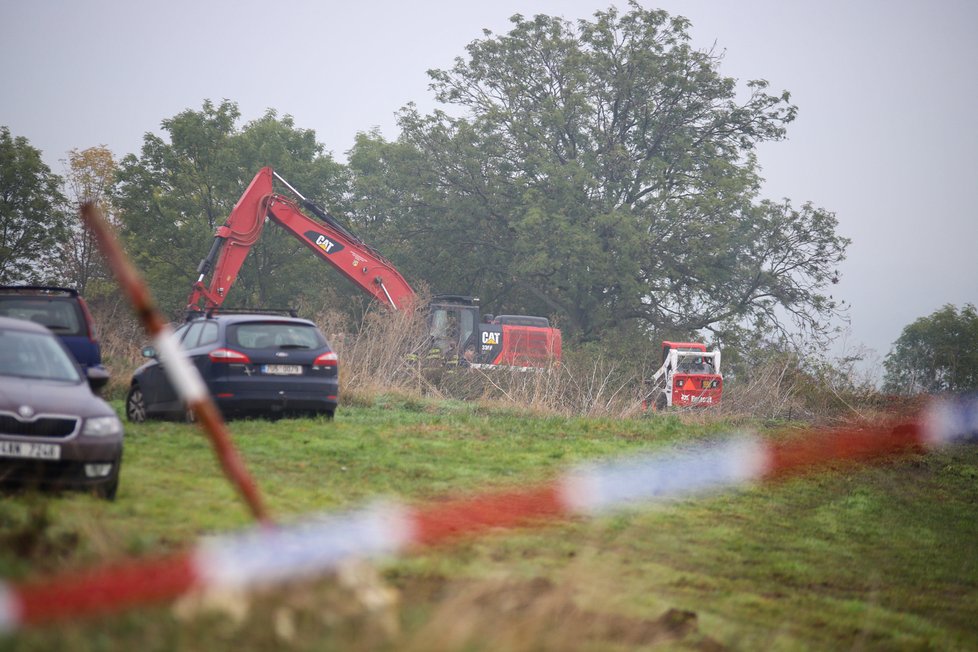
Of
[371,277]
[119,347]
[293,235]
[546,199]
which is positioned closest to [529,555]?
[119,347]

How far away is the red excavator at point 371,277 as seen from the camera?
97.1 feet

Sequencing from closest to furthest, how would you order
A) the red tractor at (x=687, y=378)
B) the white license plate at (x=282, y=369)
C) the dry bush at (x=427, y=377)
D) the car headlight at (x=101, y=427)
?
1. the car headlight at (x=101, y=427)
2. the white license plate at (x=282, y=369)
3. the dry bush at (x=427, y=377)
4. the red tractor at (x=687, y=378)

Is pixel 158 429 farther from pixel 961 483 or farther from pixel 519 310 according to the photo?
pixel 519 310

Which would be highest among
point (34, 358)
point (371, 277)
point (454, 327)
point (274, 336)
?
point (371, 277)

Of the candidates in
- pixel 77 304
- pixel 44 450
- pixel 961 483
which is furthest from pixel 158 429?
pixel 961 483

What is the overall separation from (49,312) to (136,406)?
7.47 feet

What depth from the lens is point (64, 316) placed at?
46.1 feet

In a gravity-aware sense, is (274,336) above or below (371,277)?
below

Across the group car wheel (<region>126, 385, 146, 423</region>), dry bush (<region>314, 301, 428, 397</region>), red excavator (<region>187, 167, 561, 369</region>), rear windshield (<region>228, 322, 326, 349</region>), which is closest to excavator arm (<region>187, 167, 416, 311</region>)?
red excavator (<region>187, 167, 561, 369</region>)

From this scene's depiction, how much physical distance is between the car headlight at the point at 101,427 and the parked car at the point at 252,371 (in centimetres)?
591

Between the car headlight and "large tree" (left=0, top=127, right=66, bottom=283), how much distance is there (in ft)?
122

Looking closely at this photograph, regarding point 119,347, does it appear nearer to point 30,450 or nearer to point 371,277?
point 371,277

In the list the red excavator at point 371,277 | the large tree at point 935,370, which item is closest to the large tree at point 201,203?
the red excavator at point 371,277

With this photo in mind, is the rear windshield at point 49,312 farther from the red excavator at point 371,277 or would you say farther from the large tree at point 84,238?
the large tree at point 84,238
